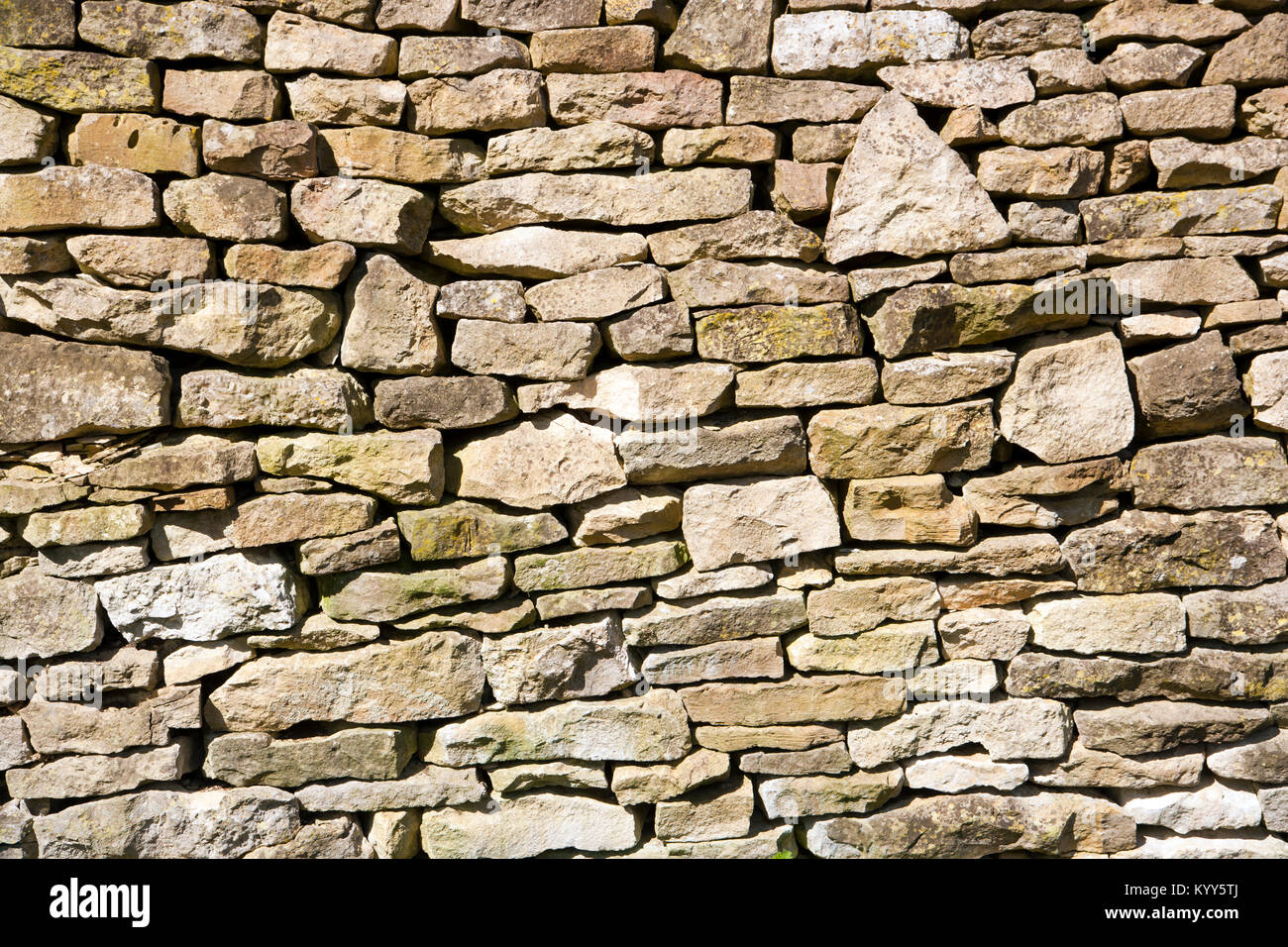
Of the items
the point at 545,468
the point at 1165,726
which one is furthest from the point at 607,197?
the point at 1165,726

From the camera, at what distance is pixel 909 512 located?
2951 mm

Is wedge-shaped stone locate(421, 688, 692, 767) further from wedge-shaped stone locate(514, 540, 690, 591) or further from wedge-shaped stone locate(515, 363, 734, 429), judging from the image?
wedge-shaped stone locate(515, 363, 734, 429)

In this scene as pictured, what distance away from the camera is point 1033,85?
2.92 meters

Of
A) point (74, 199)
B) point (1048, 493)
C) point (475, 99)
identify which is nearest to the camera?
point (74, 199)

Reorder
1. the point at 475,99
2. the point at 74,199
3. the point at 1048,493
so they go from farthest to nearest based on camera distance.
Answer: the point at 1048,493 → the point at 475,99 → the point at 74,199

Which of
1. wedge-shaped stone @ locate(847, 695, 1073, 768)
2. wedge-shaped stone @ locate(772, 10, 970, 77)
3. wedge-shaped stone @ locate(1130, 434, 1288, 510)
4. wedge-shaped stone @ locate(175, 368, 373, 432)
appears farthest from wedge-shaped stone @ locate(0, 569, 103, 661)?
wedge-shaped stone @ locate(1130, 434, 1288, 510)

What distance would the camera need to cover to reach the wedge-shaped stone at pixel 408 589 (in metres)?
2.92

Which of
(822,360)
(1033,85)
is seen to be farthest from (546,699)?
(1033,85)

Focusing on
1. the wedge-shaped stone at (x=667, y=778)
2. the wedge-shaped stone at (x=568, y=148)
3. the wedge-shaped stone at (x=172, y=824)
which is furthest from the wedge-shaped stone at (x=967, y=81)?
the wedge-shaped stone at (x=172, y=824)

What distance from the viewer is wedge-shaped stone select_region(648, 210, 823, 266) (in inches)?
114

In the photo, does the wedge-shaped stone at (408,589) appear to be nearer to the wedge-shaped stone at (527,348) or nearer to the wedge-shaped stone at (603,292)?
the wedge-shaped stone at (527,348)

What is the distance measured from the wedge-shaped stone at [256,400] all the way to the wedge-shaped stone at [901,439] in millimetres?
1614

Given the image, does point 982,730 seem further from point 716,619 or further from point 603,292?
point 603,292

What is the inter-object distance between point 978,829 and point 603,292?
2.24 metres
